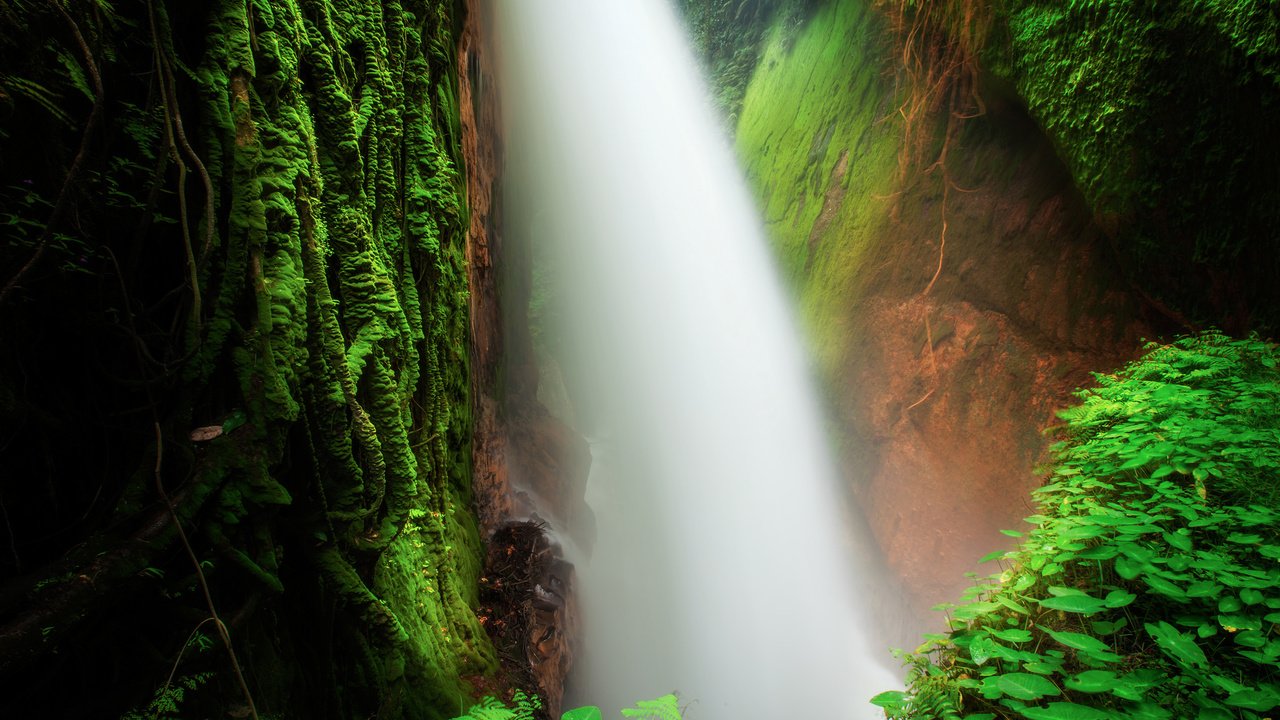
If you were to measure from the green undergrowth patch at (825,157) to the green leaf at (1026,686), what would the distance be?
17.0ft

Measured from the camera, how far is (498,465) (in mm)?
5395

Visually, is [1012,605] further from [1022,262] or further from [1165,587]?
[1022,262]

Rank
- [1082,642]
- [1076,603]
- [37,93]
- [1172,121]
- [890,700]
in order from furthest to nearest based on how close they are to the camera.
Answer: [1172,121] → [890,700] → [1076,603] → [1082,642] → [37,93]

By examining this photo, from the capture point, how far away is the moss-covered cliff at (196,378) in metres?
1.04

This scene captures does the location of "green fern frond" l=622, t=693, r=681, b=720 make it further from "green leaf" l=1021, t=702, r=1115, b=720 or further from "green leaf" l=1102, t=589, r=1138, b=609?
"green leaf" l=1102, t=589, r=1138, b=609

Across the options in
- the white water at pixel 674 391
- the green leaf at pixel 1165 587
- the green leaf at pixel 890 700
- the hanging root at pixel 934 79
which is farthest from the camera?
the white water at pixel 674 391

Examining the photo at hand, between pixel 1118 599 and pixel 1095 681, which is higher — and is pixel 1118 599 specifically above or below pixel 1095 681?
above

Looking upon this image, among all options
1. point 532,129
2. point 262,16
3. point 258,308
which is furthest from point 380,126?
point 532,129

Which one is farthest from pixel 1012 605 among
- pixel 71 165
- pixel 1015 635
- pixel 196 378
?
pixel 71 165

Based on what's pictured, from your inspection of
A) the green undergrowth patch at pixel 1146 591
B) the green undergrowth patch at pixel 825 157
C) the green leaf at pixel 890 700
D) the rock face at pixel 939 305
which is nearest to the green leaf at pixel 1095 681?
the green undergrowth patch at pixel 1146 591

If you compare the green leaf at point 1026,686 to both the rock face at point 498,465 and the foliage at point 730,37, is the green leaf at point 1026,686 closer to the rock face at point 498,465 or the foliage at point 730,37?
the rock face at point 498,465

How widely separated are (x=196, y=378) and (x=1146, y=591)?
114 inches

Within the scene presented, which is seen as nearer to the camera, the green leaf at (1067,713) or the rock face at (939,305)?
the green leaf at (1067,713)

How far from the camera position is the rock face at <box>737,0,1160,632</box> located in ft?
12.7
